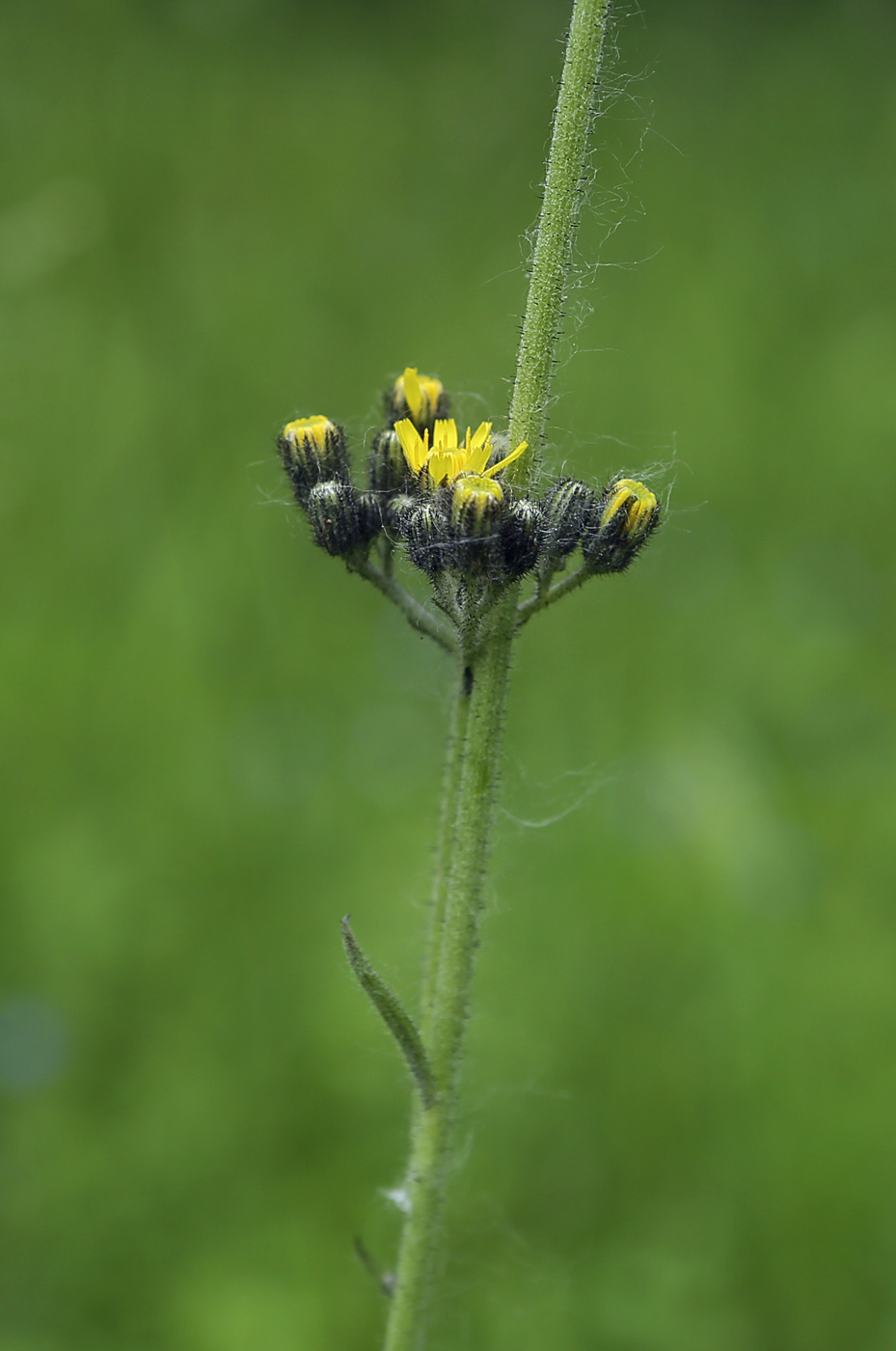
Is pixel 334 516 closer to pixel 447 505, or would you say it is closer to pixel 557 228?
pixel 447 505

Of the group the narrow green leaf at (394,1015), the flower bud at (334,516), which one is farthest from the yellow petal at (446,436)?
the narrow green leaf at (394,1015)

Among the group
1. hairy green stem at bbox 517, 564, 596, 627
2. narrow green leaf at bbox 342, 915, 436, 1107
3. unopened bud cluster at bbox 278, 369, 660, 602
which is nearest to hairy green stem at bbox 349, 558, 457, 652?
unopened bud cluster at bbox 278, 369, 660, 602

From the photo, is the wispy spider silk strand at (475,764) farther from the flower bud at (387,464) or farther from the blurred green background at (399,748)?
the flower bud at (387,464)

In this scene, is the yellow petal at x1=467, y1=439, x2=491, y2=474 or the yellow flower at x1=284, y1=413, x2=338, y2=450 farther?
the yellow flower at x1=284, y1=413, x2=338, y2=450

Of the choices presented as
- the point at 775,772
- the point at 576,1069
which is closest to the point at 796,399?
the point at 775,772

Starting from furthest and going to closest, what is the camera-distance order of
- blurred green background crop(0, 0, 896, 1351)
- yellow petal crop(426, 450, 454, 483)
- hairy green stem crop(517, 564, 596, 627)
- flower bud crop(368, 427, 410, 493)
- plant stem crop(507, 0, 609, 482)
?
1. blurred green background crop(0, 0, 896, 1351)
2. flower bud crop(368, 427, 410, 493)
3. hairy green stem crop(517, 564, 596, 627)
4. yellow petal crop(426, 450, 454, 483)
5. plant stem crop(507, 0, 609, 482)

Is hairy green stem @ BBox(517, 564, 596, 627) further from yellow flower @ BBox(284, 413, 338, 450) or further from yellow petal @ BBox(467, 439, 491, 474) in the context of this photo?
yellow flower @ BBox(284, 413, 338, 450)
